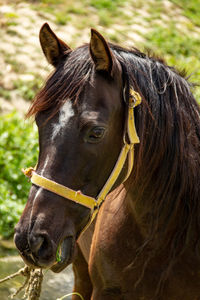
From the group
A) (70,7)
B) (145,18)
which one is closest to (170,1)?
(145,18)

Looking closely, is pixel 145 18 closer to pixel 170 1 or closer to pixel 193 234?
pixel 170 1

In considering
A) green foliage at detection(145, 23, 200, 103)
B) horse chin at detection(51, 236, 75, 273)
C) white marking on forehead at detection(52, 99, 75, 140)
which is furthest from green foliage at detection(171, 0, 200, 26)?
horse chin at detection(51, 236, 75, 273)

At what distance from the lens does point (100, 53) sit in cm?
260

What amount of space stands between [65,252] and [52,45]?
1050 mm

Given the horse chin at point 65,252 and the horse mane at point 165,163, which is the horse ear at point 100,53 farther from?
the horse chin at point 65,252

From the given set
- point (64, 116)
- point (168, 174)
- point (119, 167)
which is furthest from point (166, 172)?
point (64, 116)

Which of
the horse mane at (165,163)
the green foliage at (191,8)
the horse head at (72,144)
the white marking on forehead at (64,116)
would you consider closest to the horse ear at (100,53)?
the horse head at (72,144)

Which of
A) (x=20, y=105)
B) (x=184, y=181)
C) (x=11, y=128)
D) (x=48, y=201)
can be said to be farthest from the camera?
(x=20, y=105)

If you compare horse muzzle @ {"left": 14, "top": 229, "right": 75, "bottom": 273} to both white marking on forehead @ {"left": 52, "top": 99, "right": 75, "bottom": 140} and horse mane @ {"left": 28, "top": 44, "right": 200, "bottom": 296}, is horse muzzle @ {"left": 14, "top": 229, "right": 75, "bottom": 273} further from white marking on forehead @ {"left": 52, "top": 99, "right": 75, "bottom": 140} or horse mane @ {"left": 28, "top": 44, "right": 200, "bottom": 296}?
horse mane @ {"left": 28, "top": 44, "right": 200, "bottom": 296}

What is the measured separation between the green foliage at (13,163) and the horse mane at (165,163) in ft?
10.2

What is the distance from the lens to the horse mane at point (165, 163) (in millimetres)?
2801

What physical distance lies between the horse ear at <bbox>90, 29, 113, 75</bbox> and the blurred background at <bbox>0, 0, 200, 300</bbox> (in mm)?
2941

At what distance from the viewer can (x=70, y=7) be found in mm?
11016

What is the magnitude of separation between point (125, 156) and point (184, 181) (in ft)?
1.26
